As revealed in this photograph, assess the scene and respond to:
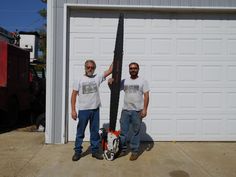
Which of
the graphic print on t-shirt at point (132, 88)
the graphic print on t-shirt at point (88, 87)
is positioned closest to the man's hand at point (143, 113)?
the graphic print on t-shirt at point (132, 88)

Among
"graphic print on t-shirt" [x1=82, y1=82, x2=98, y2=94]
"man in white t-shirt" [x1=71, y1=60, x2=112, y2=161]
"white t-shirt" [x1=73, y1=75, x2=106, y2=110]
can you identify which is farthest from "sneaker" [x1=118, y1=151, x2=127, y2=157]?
"graphic print on t-shirt" [x1=82, y1=82, x2=98, y2=94]

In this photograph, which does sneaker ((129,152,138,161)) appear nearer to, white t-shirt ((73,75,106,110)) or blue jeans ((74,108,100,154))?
blue jeans ((74,108,100,154))

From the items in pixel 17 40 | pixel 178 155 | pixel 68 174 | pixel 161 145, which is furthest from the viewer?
pixel 17 40

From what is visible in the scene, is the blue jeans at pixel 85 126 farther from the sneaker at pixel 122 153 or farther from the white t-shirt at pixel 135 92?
the white t-shirt at pixel 135 92

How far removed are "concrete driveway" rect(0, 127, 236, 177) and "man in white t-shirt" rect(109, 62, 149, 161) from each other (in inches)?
17.0

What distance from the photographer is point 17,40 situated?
14.6 metres

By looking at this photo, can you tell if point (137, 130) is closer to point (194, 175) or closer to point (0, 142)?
point (194, 175)

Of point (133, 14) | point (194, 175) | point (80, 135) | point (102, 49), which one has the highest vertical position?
point (133, 14)

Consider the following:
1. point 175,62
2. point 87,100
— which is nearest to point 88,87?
point 87,100

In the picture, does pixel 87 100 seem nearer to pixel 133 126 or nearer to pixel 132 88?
pixel 132 88

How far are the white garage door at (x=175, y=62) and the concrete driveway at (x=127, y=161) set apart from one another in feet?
1.44

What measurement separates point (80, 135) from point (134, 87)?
1324 millimetres

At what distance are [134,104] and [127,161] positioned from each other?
3.45 feet

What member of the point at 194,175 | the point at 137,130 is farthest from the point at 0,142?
the point at 194,175
